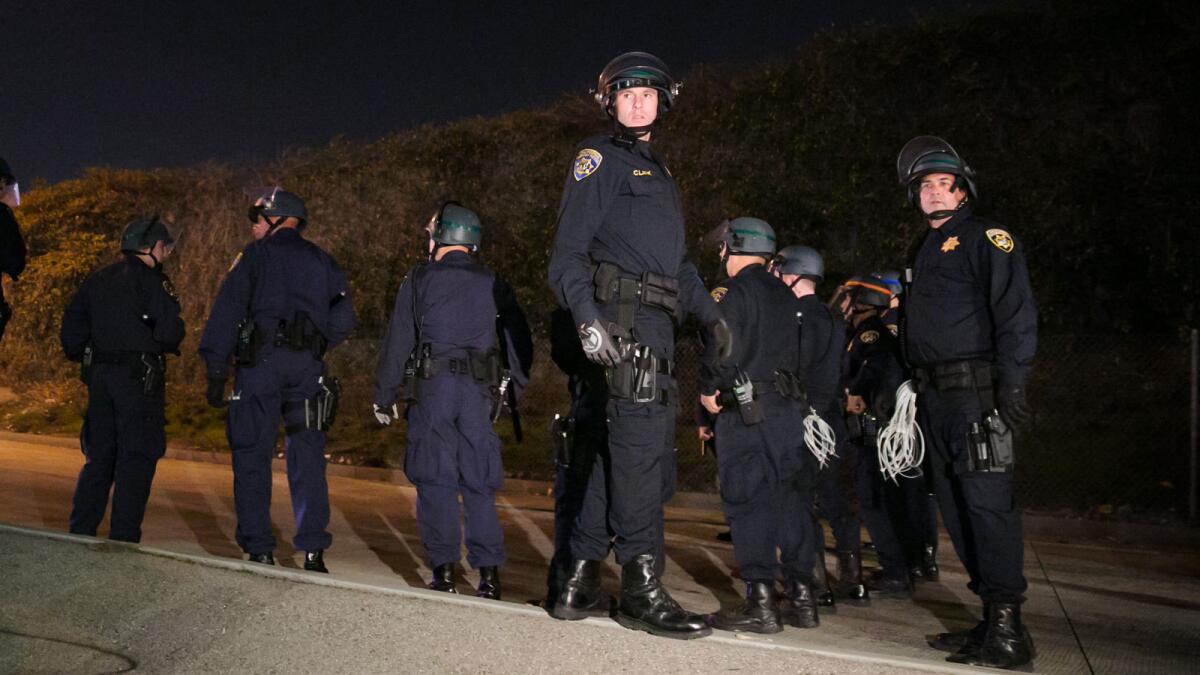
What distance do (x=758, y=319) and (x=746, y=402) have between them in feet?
1.78

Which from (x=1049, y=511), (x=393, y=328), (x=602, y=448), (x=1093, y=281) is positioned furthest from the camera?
(x=1093, y=281)

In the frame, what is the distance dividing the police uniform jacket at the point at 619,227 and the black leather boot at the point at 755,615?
1356 millimetres

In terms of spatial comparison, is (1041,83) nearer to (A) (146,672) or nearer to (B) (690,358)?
(B) (690,358)

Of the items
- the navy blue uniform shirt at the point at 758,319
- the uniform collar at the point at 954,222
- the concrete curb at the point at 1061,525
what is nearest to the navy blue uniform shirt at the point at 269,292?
the navy blue uniform shirt at the point at 758,319

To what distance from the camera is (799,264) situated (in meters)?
7.45

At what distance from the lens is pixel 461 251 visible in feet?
21.6

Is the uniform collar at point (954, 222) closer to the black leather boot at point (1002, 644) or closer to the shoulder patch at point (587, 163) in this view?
the black leather boot at point (1002, 644)

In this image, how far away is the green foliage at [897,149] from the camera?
13.3 meters

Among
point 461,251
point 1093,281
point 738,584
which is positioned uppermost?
point 1093,281

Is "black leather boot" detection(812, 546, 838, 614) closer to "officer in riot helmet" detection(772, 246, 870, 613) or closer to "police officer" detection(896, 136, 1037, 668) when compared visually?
"officer in riot helmet" detection(772, 246, 870, 613)

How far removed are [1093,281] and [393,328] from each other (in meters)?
10.1

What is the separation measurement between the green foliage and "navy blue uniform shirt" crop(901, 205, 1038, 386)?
863cm

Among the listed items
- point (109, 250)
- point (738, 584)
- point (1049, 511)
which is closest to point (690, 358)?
point (1049, 511)

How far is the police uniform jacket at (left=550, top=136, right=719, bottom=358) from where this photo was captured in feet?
15.2
